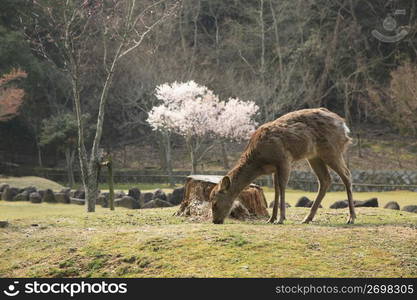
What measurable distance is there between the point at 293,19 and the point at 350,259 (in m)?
33.4

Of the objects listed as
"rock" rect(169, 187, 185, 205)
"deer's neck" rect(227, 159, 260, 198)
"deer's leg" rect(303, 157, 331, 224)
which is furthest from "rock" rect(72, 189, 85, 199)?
"deer's neck" rect(227, 159, 260, 198)

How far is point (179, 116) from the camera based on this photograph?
31344 millimetres

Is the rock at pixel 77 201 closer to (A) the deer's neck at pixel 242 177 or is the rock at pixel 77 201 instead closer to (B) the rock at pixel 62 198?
(B) the rock at pixel 62 198

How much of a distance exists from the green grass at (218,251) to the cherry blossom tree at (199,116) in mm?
20178

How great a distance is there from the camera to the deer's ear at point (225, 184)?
1100 centimetres

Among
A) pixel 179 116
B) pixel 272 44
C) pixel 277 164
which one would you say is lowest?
pixel 277 164

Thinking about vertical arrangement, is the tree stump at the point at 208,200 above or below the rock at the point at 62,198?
above

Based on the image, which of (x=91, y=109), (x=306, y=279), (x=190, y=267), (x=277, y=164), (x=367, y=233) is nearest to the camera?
(x=306, y=279)

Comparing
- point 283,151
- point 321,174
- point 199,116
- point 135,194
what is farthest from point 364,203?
point 199,116

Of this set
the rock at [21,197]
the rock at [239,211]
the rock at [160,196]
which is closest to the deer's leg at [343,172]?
the rock at [239,211]

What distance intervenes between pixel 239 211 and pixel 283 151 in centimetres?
190

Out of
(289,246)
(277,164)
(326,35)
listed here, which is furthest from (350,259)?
(326,35)

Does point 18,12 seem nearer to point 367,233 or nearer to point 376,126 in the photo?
point 376,126

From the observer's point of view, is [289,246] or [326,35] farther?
[326,35]
